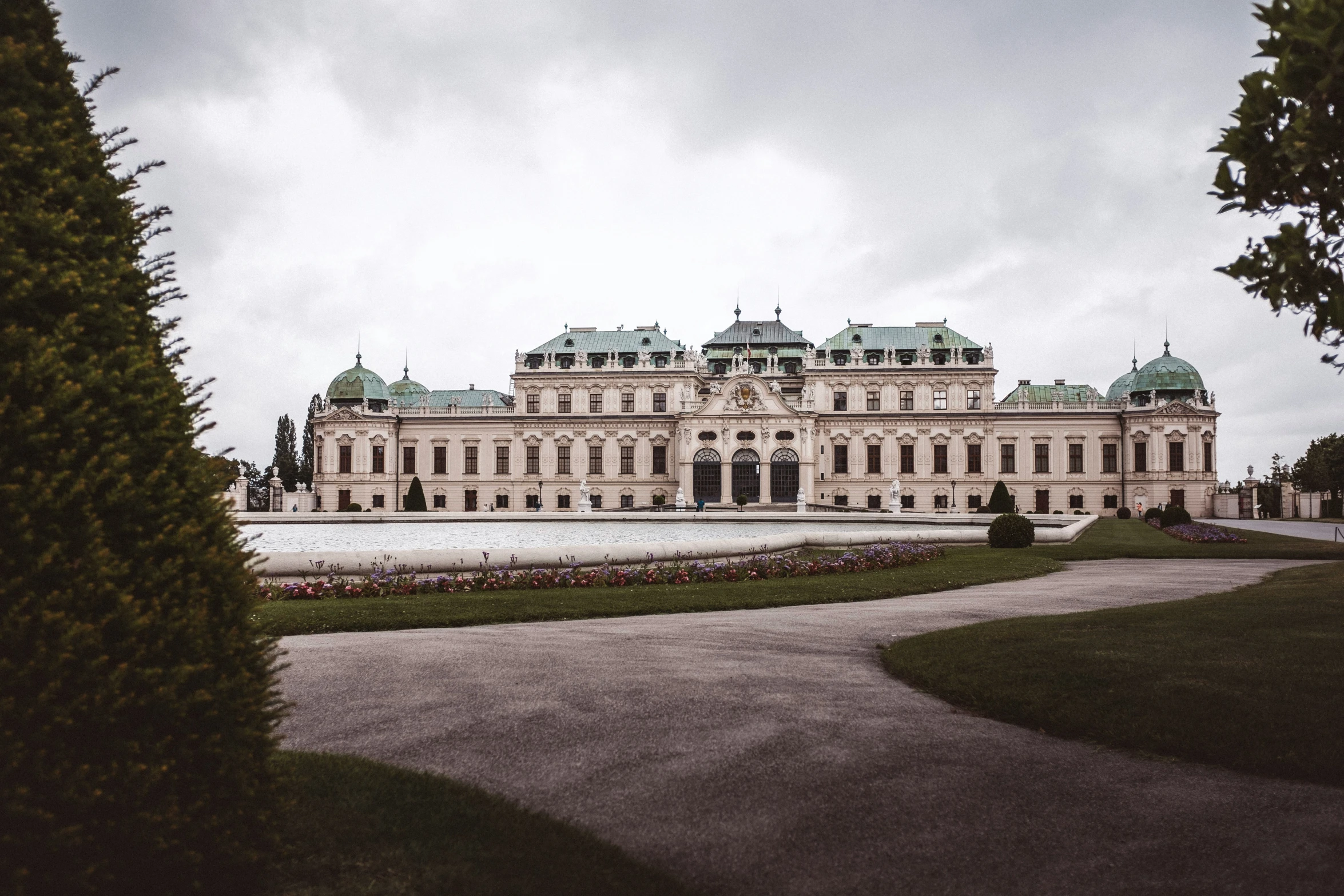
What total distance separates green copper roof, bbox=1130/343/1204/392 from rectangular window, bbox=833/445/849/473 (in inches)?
978

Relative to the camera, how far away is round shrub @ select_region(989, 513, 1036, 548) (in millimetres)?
28953

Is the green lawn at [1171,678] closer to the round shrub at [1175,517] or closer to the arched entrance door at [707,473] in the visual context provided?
the round shrub at [1175,517]

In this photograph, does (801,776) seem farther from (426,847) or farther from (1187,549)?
(1187,549)

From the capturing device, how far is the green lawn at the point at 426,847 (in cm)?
408

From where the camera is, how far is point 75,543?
3.47 meters

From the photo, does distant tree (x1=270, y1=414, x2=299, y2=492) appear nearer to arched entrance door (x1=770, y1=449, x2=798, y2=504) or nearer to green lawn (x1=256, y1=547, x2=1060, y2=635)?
arched entrance door (x1=770, y1=449, x2=798, y2=504)

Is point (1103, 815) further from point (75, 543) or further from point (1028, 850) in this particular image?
point (75, 543)

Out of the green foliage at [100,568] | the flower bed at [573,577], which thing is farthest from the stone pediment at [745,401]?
the green foliage at [100,568]

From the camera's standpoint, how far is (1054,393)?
77.6 m

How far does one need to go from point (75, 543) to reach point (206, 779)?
114 cm

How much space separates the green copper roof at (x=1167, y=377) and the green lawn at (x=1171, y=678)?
69.9 meters

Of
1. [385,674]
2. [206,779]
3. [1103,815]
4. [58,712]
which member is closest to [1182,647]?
[1103,815]

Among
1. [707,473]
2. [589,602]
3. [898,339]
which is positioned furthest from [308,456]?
[589,602]

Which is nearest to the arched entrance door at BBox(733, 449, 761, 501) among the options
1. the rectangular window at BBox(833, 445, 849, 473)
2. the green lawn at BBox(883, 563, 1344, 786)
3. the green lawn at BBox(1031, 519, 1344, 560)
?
the rectangular window at BBox(833, 445, 849, 473)
